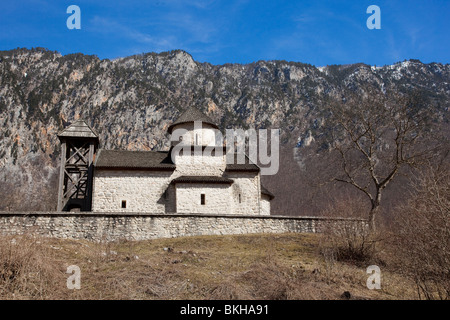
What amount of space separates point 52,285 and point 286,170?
102102mm

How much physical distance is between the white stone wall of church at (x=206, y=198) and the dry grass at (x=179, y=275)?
8.97 m

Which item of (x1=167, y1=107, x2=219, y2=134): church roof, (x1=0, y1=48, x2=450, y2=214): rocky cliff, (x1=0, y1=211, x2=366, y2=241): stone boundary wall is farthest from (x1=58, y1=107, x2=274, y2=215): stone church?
(x1=0, y1=48, x2=450, y2=214): rocky cliff

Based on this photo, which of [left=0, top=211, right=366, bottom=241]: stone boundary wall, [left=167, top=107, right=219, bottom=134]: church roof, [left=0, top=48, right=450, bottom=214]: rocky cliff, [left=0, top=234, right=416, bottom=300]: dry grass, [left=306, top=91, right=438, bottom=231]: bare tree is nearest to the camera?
[left=0, top=234, right=416, bottom=300]: dry grass

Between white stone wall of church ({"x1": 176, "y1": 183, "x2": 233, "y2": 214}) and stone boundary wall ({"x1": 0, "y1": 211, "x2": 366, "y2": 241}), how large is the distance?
4562 mm

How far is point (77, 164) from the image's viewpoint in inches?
982

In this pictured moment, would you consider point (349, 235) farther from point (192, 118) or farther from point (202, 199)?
point (192, 118)

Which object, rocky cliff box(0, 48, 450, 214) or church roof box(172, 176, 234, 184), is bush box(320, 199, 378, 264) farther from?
rocky cliff box(0, 48, 450, 214)

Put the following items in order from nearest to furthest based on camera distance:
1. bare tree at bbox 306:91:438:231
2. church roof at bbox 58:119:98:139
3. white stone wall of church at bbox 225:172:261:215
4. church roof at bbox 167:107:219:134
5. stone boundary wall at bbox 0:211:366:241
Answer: stone boundary wall at bbox 0:211:366:241, bare tree at bbox 306:91:438:231, church roof at bbox 58:119:98:139, white stone wall of church at bbox 225:172:261:215, church roof at bbox 167:107:219:134

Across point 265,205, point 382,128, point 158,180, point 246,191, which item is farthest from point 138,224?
point 382,128

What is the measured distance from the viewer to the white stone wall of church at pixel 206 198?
23891 millimetres

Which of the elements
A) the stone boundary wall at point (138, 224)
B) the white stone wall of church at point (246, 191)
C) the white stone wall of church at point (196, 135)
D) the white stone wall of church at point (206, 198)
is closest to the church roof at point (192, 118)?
the white stone wall of church at point (196, 135)

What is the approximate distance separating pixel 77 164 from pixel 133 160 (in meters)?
3.65

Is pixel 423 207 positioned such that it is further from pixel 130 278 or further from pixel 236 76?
pixel 236 76

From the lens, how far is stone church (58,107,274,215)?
2392 centimetres
